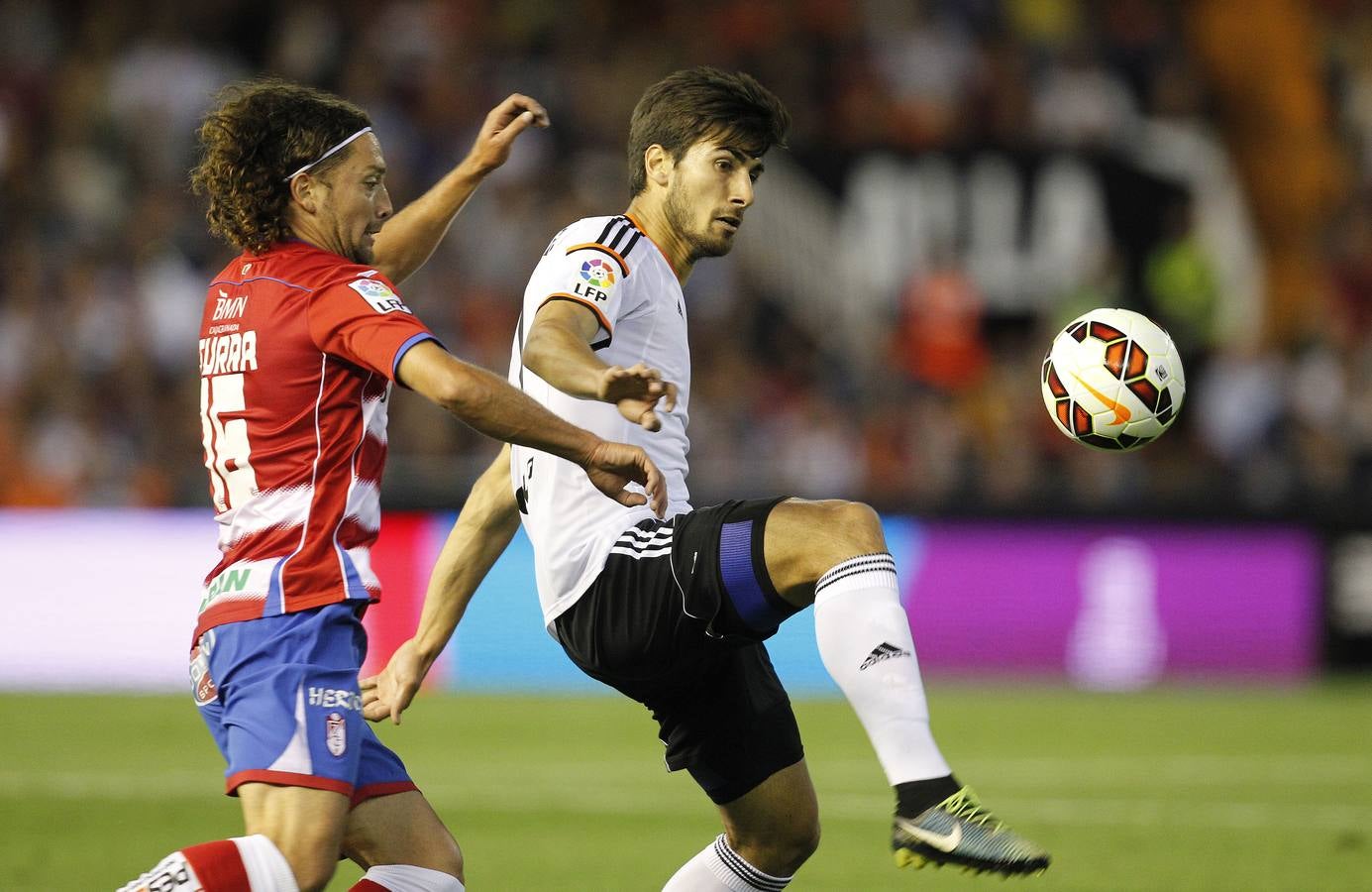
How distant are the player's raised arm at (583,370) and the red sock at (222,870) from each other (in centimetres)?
123

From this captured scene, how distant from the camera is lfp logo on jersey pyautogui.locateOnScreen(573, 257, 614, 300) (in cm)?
475

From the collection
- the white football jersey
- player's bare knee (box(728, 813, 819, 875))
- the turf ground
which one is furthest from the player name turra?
the turf ground

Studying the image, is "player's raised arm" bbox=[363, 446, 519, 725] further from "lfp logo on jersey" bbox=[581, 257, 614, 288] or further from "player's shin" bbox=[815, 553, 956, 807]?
"player's shin" bbox=[815, 553, 956, 807]

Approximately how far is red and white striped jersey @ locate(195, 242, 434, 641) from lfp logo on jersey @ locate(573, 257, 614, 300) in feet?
1.95

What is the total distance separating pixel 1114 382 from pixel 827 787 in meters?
4.46

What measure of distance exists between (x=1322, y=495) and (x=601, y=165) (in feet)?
22.0

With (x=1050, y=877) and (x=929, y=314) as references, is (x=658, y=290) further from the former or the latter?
(x=929, y=314)

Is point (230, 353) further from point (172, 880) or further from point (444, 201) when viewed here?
point (444, 201)

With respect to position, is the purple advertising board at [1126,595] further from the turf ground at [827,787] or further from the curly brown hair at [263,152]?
the curly brown hair at [263,152]

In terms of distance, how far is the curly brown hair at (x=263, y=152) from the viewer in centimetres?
439

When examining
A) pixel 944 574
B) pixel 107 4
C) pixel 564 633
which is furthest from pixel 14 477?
pixel 564 633

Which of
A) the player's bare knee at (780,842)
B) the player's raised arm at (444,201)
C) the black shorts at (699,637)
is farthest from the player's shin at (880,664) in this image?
the player's raised arm at (444,201)

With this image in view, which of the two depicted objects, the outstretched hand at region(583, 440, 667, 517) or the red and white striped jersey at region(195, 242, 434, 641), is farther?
the red and white striped jersey at region(195, 242, 434, 641)

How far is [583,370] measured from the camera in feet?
14.1
